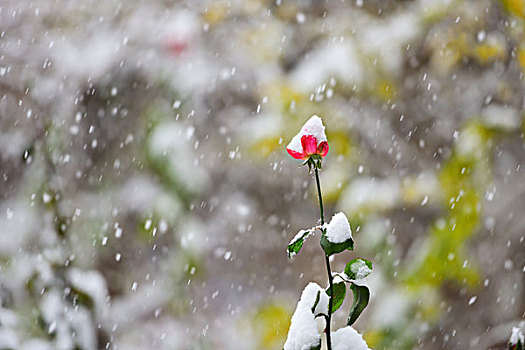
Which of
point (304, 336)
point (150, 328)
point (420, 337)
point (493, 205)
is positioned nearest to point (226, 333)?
point (150, 328)

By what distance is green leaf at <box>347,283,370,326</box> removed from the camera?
1.22 ft

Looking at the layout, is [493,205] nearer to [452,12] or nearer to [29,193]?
[452,12]

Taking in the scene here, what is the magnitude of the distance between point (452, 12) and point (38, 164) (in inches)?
40.4

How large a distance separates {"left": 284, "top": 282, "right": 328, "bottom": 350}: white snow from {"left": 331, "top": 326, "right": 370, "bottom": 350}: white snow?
0.02 m

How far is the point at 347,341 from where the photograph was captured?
38cm

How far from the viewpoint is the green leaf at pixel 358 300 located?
1.22ft

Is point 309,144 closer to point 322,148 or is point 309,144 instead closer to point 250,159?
point 322,148

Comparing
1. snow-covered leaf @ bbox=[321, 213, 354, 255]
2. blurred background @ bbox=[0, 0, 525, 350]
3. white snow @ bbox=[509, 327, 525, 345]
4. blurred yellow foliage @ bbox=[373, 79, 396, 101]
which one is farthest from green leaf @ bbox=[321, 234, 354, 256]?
blurred yellow foliage @ bbox=[373, 79, 396, 101]

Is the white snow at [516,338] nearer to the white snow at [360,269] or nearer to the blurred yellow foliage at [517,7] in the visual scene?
the white snow at [360,269]

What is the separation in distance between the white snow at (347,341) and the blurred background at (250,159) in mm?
805

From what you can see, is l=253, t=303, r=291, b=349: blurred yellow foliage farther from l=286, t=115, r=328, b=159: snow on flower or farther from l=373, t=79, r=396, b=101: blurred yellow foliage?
l=286, t=115, r=328, b=159: snow on flower

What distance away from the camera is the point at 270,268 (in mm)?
1660

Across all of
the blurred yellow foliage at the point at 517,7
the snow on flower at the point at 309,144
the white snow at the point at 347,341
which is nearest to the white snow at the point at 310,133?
the snow on flower at the point at 309,144

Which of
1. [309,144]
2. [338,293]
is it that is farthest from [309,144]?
[338,293]
